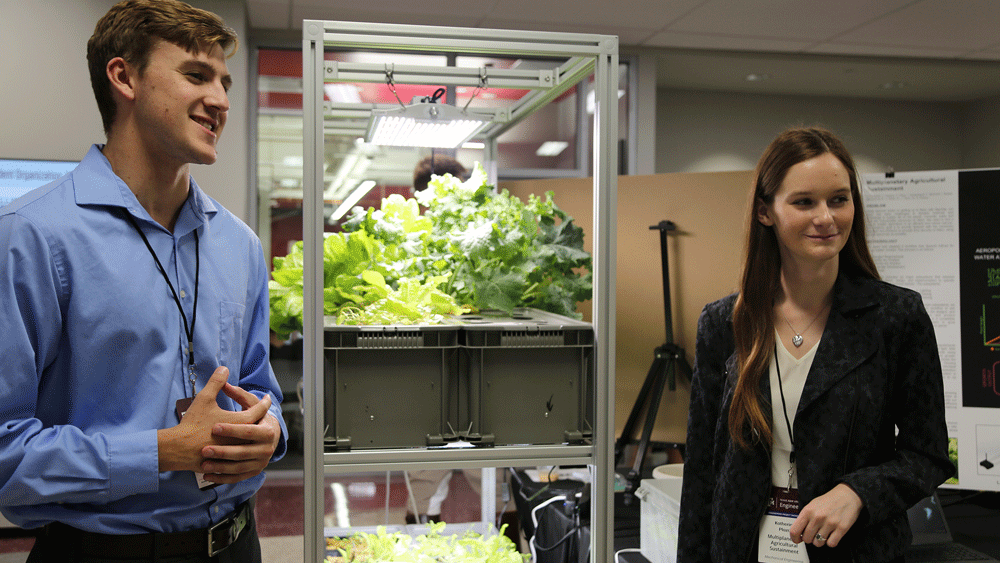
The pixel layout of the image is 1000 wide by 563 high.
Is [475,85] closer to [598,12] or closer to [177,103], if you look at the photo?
[177,103]

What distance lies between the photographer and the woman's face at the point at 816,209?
4.24 feet

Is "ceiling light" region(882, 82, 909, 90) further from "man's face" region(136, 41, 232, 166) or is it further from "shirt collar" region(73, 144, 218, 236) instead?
"shirt collar" region(73, 144, 218, 236)

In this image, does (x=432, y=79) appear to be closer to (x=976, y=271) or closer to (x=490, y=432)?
(x=490, y=432)

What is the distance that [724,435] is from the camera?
4.47ft

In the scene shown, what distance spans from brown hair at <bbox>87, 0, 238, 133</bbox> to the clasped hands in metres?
0.51

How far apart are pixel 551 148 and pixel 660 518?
3.65m

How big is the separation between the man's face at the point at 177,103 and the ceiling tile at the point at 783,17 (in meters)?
3.71

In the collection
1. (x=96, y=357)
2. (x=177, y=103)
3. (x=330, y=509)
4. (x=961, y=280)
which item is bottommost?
(x=330, y=509)

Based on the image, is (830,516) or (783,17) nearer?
(830,516)

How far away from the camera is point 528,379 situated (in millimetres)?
1658

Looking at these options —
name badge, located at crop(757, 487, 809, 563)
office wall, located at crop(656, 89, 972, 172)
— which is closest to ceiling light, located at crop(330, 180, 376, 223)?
name badge, located at crop(757, 487, 809, 563)

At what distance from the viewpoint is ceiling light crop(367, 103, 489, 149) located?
203 cm

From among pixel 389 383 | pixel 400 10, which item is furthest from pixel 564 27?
pixel 389 383

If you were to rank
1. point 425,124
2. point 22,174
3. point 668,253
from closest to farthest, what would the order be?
point 425,124, point 668,253, point 22,174
